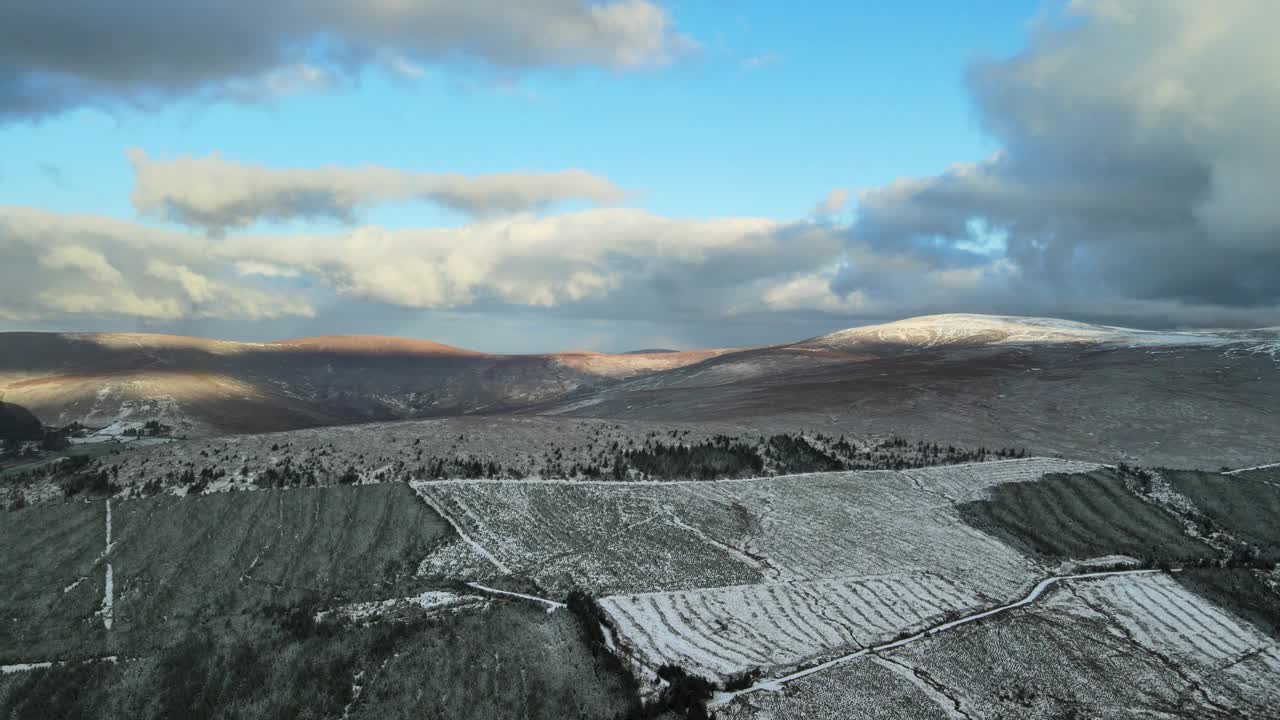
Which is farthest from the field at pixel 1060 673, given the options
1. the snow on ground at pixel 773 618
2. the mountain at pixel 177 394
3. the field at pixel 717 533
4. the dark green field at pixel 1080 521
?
the mountain at pixel 177 394

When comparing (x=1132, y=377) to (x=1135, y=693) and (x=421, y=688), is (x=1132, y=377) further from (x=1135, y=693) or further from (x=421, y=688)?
(x=421, y=688)

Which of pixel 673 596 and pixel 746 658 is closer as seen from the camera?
pixel 746 658

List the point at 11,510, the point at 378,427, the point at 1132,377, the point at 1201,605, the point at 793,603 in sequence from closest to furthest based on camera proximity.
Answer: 1. the point at 793,603
2. the point at 1201,605
3. the point at 11,510
4. the point at 378,427
5. the point at 1132,377

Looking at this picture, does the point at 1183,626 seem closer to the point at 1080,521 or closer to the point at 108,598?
the point at 1080,521

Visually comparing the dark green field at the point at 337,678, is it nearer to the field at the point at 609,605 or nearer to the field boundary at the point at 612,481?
the field at the point at 609,605

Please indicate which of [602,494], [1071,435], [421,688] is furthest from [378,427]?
[1071,435]

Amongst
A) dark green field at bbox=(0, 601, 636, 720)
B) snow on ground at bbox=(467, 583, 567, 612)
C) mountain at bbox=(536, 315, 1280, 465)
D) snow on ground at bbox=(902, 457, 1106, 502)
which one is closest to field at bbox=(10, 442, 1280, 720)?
dark green field at bbox=(0, 601, 636, 720)
